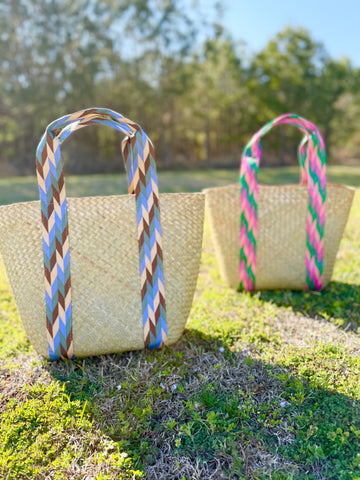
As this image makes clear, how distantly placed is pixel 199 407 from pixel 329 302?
4.11 ft

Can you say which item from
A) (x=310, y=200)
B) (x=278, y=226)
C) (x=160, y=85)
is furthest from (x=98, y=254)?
(x=160, y=85)

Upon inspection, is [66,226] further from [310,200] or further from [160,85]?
[160,85]

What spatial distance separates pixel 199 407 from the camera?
1.53 metres

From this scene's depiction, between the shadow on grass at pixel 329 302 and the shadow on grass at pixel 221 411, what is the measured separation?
0.42 meters

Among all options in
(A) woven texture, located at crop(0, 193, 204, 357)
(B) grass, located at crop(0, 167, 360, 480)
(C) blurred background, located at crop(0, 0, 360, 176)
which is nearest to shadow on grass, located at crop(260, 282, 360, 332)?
(B) grass, located at crop(0, 167, 360, 480)

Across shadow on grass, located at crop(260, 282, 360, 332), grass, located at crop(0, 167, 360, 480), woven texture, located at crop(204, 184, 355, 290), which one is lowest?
shadow on grass, located at crop(260, 282, 360, 332)

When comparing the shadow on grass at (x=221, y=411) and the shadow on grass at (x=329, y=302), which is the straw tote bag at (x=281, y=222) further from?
the shadow on grass at (x=221, y=411)

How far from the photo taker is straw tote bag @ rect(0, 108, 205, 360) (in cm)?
163

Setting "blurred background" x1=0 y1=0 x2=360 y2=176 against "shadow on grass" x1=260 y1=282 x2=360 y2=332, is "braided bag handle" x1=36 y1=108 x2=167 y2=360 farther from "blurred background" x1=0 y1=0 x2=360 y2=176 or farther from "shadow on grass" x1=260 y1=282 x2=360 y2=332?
"blurred background" x1=0 y1=0 x2=360 y2=176

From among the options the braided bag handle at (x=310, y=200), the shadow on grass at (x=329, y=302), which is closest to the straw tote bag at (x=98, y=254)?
the braided bag handle at (x=310, y=200)

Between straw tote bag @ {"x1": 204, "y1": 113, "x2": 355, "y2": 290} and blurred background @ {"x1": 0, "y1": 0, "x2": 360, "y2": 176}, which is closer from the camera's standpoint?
straw tote bag @ {"x1": 204, "y1": 113, "x2": 355, "y2": 290}

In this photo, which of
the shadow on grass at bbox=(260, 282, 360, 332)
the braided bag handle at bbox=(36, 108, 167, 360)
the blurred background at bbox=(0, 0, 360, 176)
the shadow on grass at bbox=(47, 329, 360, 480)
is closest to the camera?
the shadow on grass at bbox=(47, 329, 360, 480)

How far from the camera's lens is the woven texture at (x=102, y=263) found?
65.4 inches

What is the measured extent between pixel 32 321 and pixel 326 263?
1.79 meters
